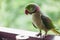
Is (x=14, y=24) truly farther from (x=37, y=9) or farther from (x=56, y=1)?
(x=37, y=9)

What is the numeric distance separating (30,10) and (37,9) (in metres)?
0.03

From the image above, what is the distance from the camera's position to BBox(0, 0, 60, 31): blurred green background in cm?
125

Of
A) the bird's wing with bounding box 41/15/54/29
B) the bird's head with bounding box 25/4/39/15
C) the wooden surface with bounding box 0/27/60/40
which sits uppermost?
the bird's head with bounding box 25/4/39/15

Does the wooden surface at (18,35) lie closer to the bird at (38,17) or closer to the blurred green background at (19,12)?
the bird at (38,17)

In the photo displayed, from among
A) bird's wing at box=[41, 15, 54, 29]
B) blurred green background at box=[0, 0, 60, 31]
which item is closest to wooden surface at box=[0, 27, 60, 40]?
bird's wing at box=[41, 15, 54, 29]

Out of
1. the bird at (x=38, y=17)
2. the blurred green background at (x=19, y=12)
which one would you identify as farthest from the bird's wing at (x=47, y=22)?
the blurred green background at (x=19, y=12)

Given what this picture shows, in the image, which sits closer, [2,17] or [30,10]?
[30,10]

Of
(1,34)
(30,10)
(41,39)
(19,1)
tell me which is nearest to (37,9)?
(30,10)

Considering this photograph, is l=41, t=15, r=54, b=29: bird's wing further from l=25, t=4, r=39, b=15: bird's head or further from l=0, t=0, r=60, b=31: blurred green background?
l=0, t=0, r=60, b=31: blurred green background

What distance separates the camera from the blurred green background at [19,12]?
125 centimetres

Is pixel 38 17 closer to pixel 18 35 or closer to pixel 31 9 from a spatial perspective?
pixel 31 9

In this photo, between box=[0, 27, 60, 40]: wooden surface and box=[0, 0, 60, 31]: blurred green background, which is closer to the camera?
box=[0, 27, 60, 40]: wooden surface

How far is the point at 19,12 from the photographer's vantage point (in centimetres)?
135

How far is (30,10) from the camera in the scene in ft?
3.05
